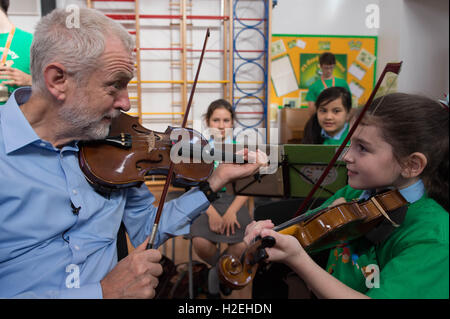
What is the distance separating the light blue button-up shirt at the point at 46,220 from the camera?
59cm

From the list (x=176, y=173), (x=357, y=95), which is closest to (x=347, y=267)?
(x=357, y=95)

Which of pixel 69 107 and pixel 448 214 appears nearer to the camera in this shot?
pixel 448 214

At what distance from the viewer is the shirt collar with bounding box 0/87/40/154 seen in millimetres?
615

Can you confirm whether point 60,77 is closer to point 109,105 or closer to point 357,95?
point 109,105

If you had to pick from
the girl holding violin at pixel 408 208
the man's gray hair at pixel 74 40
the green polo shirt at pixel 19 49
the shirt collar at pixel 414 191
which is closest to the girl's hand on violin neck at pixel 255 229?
the girl holding violin at pixel 408 208

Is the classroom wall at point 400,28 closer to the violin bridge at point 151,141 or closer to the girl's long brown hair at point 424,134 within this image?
the girl's long brown hair at point 424,134

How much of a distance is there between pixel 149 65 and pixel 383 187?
650mm

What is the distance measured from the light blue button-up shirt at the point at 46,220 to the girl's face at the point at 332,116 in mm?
578

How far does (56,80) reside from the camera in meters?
0.62

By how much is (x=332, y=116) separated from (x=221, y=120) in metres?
0.30

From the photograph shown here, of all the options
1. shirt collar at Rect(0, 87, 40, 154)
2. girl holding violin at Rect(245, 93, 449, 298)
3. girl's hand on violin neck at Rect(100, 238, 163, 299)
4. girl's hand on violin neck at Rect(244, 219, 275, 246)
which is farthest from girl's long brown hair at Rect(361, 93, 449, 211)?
shirt collar at Rect(0, 87, 40, 154)

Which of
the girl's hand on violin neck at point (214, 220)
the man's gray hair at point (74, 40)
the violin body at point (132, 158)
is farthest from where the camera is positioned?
the girl's hand on violin neck at point (214, 220)
